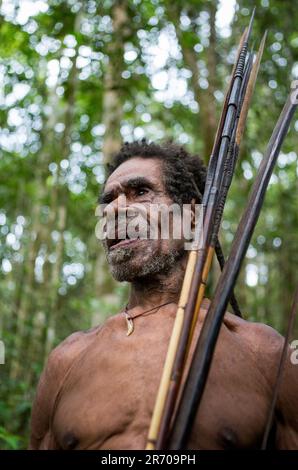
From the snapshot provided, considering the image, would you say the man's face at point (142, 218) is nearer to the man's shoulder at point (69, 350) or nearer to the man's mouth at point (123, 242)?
the man's mouth at point (123, 242)

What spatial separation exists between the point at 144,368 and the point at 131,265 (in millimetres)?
422

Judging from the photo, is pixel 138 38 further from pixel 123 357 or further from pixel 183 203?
pixel 123 357

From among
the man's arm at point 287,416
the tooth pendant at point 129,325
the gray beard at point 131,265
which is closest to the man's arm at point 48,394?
the tooth pendant at point 129,325

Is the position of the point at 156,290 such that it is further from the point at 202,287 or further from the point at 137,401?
the point at 202,287

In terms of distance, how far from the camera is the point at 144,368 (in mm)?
1824

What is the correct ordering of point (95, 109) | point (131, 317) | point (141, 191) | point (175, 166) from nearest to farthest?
point (131, 317) < point (141, 191) < point (175, 166) < point (95, 109)

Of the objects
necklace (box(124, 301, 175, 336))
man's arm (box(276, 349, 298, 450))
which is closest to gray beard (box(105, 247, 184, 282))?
necklace (box(124, 301, 175, 336))

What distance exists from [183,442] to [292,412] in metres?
0.63

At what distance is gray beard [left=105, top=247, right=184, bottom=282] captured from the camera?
209 centimetres

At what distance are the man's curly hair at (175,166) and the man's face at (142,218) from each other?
1.7 inches

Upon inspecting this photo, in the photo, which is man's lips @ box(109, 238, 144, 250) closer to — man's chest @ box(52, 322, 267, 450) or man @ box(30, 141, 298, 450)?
man @ box(30, 141, 298, 450)

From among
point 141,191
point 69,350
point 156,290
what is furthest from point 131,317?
point 141,191

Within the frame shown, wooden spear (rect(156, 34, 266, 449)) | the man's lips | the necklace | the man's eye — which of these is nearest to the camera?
wooden spear (rect(156, 34, 266, 449))

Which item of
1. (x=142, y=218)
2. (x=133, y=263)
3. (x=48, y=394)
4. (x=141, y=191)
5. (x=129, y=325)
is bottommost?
(x=48, y=394)
